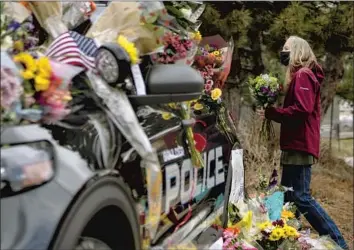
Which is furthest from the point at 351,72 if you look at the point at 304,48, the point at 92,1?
the point at 92,1

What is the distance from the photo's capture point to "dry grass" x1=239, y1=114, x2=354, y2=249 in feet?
26.3

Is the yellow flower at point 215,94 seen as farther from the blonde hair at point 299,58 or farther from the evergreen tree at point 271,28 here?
the evergreen tree at point 271,28

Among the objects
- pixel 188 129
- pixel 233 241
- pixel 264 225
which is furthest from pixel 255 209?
pixel 188 129

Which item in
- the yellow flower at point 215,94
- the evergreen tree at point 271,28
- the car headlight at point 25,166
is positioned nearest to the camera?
the car headlight at point 25,166

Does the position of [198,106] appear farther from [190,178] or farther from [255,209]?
[255,209]

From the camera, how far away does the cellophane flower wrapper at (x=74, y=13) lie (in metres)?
3.13

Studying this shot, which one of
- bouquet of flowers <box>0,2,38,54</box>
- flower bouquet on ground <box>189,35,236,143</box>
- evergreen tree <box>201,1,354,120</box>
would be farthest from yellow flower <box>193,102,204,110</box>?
evergreen tree <box>201,1,354,120</box>

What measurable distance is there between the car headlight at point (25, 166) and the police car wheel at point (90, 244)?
0.33 m

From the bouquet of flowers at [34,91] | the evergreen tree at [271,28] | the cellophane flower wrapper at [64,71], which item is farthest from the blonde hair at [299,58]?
the bouquet of flowers at [34,91]

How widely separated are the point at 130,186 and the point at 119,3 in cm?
96

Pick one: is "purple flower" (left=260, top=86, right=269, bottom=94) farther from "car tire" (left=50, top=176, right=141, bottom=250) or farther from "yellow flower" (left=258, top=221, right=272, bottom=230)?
"car tire" (left=50, top=176, right=141, bottom=250)

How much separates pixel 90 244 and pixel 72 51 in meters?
0.79

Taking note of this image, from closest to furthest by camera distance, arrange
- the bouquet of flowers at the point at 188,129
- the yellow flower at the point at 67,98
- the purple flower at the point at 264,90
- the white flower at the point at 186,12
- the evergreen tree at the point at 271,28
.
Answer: the yellow flower at the point at 67,98, the bouquet of flowers at the point at 188,129, the white flower at the point at 186,12, the purple flower at the point at 264,90, the evergreen tree at the point at 271,28

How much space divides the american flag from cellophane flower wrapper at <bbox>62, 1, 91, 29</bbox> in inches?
11.7
